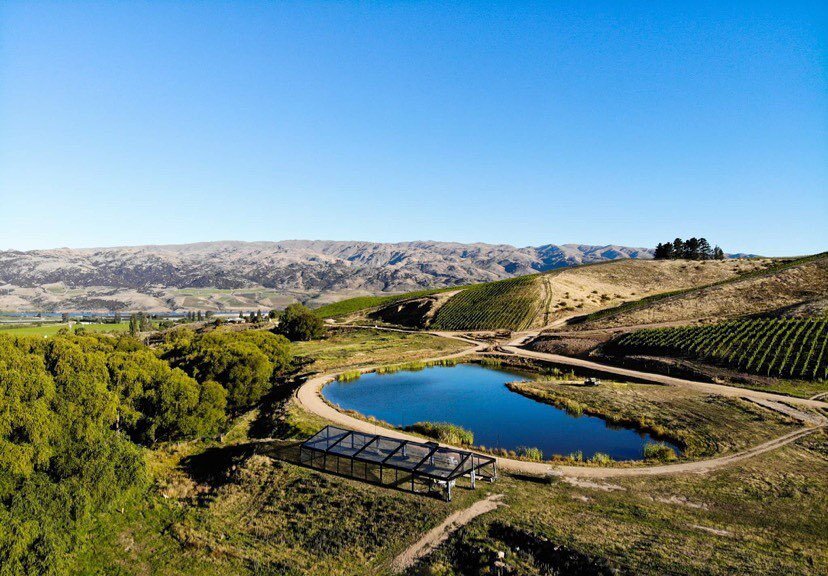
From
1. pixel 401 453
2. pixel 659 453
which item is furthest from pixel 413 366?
pixel 401 453

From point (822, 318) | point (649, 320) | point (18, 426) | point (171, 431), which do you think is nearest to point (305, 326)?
point (171, 431)

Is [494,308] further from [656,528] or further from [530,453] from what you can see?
[656,528]

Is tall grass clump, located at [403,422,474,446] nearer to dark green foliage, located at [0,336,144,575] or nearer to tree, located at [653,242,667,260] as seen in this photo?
dark green foliage, located at [0,336,144,575]

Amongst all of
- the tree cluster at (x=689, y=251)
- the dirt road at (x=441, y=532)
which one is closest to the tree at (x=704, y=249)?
the tree cluster at (x=689, y=251)

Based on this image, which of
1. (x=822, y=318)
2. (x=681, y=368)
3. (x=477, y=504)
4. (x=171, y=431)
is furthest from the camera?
(x=822, y=318)

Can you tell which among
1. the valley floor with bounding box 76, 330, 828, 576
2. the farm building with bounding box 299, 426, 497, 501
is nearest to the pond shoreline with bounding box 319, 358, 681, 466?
the valley floor with bounding box 76, 330, 828, 576

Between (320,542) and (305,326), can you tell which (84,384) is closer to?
(320,542)
